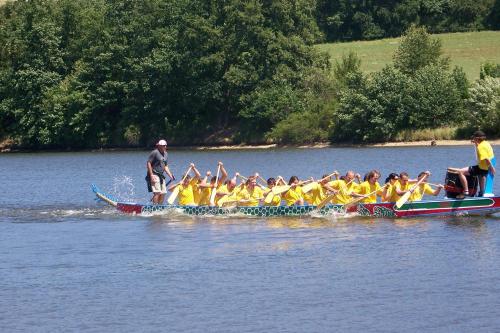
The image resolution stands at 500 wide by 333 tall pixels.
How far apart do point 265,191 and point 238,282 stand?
8570 millimetres

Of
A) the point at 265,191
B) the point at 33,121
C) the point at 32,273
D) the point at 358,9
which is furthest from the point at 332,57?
the point at 32,273

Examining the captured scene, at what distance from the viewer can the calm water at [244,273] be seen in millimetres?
17641

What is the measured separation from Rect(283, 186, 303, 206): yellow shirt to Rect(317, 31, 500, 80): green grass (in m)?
46.7

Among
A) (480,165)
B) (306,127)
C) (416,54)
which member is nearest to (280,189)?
(480,165)

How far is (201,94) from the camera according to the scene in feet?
238

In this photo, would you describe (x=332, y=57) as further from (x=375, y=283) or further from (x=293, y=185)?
(x=375, y=283)

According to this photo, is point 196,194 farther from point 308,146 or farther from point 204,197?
point 308,146

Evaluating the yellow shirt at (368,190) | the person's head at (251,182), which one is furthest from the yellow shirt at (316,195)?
the person's head at (251,182)

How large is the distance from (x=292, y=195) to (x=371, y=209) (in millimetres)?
2076

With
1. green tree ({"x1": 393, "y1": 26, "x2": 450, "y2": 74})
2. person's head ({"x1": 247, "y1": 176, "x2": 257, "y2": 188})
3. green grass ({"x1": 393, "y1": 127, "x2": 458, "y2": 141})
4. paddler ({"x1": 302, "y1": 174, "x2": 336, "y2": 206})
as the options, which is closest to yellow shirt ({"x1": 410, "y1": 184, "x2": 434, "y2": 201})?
paddler ({"x1": 302, "y1": 174, "x2": 336, "y2": 206})

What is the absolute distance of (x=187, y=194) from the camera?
3002 centimetres

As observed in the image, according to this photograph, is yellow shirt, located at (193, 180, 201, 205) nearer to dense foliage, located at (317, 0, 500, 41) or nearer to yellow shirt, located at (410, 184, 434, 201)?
yellow shirt, located at (410, 184, 434, 201)

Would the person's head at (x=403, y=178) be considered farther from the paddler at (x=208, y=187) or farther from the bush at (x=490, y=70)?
the bush at (x=490, y=70)

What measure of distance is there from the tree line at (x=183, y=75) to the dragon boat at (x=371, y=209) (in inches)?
1354
